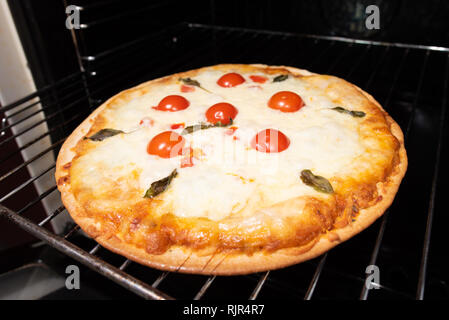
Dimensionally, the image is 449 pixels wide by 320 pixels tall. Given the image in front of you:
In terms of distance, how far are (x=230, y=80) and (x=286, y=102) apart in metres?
0.52

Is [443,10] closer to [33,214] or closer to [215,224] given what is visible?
[215,224]

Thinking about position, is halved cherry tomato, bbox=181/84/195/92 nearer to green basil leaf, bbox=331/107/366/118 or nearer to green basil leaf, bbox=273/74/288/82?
green basil leaf, bbox=273/74/288/82

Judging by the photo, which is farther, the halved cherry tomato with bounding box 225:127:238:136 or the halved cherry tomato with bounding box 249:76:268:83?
the halved cherry tomato with bounding box 249:76:268:83

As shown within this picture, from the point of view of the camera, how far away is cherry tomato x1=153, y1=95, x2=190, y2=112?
208cm

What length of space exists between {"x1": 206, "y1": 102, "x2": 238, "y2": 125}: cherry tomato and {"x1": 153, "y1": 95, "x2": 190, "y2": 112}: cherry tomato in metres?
0.20

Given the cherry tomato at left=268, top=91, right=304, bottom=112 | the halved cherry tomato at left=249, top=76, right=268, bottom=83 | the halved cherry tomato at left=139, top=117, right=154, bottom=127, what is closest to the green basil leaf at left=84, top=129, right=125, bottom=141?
the halved cherry tomato at left=139, top=117, right=154, bottom=127

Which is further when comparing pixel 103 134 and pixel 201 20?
pixel 201 20

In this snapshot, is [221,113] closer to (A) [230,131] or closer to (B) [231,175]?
(A) [230,131]

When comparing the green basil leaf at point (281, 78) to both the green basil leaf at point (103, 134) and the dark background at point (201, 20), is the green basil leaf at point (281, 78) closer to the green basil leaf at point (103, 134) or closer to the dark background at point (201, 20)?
the dark background at point (201, 20)

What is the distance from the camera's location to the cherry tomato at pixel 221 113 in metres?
1.94

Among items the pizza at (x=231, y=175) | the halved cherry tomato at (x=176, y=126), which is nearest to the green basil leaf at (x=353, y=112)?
the pizza at (x=231, y=175)

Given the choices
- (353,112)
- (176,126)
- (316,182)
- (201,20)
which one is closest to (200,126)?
(176,126)

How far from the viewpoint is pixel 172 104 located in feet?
6.82

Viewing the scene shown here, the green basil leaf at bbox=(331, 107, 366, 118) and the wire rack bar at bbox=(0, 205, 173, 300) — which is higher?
the green basil leaf at bbox=(331, 107, 366, 118)
